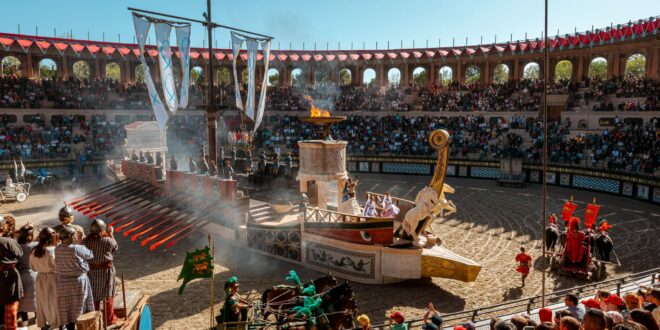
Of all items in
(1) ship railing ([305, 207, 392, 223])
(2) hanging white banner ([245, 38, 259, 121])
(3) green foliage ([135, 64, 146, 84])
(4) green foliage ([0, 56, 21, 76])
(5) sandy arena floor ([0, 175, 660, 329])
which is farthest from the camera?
(4) green foliage ([0, 56, 21, 76])

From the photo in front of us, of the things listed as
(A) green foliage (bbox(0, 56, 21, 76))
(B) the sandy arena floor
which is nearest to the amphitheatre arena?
(B) the sandy arena floor

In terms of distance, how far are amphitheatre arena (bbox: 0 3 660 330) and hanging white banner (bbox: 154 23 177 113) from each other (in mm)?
177

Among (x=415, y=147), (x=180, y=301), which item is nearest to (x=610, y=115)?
(x=415, y=147)

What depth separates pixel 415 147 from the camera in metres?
35.4

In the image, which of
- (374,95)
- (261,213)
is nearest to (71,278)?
(261,213)

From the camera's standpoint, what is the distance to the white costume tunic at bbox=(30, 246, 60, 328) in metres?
6.54

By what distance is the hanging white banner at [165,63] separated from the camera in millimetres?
15820

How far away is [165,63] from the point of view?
16.0 meters

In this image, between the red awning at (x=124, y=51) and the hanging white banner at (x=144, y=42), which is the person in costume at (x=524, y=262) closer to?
the hanging white banner at (x=144, y=42)

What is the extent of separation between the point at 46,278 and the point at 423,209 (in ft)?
30.0

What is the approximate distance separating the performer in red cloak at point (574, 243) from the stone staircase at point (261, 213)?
10.3 metres

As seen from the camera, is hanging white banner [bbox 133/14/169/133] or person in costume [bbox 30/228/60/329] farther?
hanging white banner [bbox 133/14/169/133]

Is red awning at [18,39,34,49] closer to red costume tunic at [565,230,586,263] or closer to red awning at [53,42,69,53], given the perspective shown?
red awning at [53,42,69,53]

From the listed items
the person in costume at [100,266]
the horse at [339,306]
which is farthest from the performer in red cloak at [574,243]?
the person in costume at [100,266]
